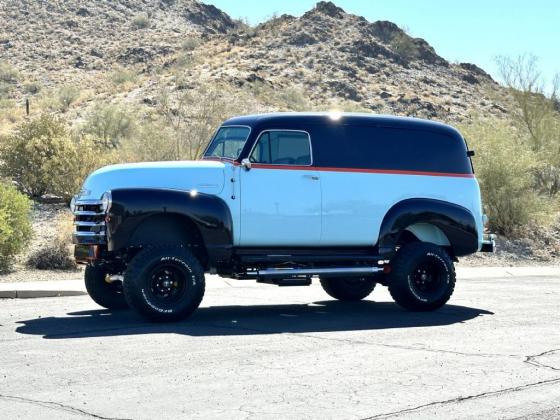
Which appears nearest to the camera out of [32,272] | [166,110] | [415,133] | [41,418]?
[41,418]

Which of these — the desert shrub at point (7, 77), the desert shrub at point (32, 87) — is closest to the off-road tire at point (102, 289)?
the desert shrub at point (7, 77)

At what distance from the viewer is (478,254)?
24.9 m

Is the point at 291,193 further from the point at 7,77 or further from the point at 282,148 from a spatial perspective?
the point at 7,77

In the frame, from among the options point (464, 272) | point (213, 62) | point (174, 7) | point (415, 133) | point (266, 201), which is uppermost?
point (174, 7)

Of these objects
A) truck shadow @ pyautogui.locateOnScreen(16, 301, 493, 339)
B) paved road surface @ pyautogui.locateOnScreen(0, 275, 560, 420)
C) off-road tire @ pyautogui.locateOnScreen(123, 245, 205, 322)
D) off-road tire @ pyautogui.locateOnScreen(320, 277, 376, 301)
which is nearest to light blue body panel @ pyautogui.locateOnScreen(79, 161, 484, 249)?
off-road tire @ pyautogui.locateOnScreen(123, 245, 205, 322)

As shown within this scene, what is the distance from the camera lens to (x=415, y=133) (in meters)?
14.5

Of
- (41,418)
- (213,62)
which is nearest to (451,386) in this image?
(41,418)

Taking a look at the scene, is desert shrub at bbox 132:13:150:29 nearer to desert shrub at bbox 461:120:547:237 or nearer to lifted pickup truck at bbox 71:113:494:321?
desert shrub at bbox 461:120:547:237

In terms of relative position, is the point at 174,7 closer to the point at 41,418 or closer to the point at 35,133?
the point at 35,133

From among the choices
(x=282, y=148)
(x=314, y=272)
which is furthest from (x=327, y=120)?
(x=314, y=272)

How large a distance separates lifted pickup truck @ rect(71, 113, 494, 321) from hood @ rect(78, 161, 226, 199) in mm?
16

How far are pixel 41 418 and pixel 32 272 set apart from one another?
11.3 meters

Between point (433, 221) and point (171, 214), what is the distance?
153 inches

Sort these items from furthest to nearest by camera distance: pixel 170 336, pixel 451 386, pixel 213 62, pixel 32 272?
pixel 213 62, pixel 32 272, pixel 170 336, pixel 451 386
